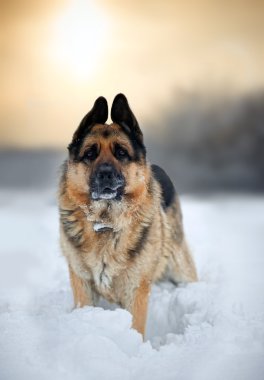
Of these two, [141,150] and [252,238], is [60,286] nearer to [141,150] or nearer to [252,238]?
[141,150]

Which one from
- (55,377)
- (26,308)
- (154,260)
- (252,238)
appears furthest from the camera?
(252,238)

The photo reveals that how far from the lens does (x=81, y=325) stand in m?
4.59

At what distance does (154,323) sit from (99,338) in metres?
1.66

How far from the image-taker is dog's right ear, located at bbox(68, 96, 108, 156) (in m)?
5.18

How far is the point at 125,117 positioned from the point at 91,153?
54 cm

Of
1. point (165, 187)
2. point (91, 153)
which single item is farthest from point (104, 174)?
point (165, 187)

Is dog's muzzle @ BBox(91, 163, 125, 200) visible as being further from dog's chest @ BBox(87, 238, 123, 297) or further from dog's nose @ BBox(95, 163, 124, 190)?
dog's chest @ BBox(87, 238, 123, 297)

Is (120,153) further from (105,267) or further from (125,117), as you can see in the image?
(105,267)

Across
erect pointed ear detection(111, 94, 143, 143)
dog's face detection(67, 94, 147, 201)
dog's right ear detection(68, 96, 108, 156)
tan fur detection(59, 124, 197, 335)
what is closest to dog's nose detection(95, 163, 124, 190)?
dog's face detection(67, 94, 147, 201)

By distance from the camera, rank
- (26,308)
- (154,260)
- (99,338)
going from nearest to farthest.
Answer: (99,338) → (154,260) → (26,308)

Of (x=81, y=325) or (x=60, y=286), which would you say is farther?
(x=60, y=286)

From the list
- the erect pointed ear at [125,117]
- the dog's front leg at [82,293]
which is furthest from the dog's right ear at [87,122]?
the dog's front leg at [82,293]

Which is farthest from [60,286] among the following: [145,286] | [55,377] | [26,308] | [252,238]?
[252,238]

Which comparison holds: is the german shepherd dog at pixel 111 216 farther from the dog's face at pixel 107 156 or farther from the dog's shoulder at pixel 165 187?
the dog's shoulder at pixel 165 187
